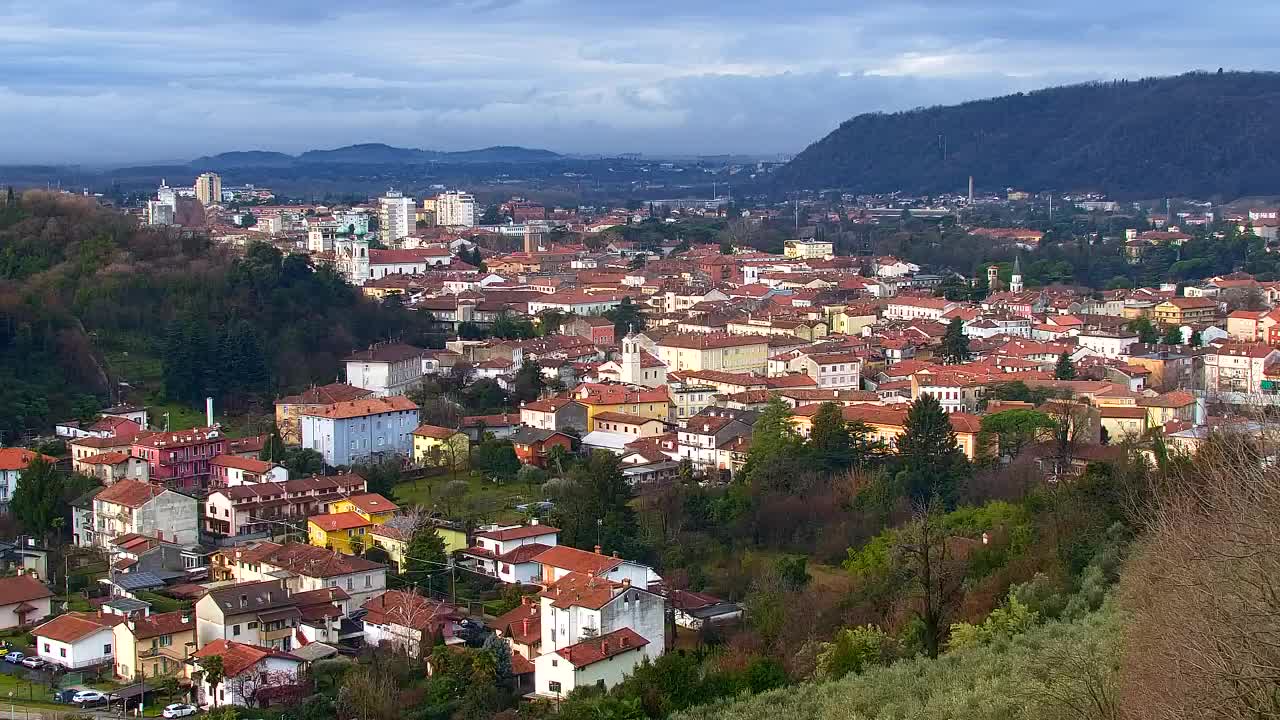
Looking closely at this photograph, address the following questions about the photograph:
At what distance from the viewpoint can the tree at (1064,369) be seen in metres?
24.2

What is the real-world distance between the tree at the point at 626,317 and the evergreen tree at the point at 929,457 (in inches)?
458

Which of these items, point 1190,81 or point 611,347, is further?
point 1190,81

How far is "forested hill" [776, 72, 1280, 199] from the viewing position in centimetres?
7862

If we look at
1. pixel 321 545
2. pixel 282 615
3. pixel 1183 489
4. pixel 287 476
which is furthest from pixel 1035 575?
pixel 287 476

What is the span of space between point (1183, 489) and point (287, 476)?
35.2ft

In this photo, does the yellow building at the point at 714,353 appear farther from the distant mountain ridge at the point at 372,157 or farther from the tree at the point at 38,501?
the distant mountain ridge at the point at 372,157

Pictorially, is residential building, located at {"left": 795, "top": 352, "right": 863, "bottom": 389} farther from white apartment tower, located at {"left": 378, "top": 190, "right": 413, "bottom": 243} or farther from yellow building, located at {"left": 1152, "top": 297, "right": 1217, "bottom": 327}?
white apartment tower, located at {"left": 378, "top": 190, "right": 413, "bottom": 243}

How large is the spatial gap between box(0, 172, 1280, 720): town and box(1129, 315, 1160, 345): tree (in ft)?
1.09

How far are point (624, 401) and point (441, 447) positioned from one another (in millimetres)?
2929

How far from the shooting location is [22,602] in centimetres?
1393

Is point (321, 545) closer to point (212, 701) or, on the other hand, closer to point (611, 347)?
point (212, 701)

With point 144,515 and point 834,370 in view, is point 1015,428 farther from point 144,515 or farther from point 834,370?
point 144,515

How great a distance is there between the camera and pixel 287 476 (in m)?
17.8

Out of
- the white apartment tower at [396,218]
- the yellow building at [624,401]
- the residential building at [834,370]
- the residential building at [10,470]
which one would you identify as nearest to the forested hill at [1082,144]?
the white apartment tower at [396,218]
